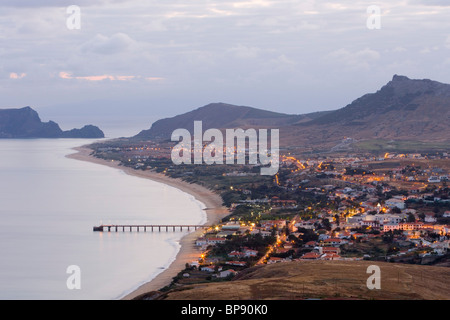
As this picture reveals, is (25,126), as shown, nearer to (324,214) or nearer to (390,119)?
(390,119)

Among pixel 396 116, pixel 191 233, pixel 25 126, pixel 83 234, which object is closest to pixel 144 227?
pixel 191 233

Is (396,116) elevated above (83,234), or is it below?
above

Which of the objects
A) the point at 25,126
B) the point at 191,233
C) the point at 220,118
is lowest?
the point at 191,233

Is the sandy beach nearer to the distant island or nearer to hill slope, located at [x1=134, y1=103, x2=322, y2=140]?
hill slope, located at [x1=134, y1=103, x2=322, y2=140]

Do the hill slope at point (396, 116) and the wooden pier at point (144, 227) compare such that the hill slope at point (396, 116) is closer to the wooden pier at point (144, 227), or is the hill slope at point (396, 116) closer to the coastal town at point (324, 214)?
the coastal town at point (324, 214)

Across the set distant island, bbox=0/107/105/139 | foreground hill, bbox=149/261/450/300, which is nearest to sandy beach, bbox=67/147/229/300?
foreground hill, bbox=149/261/450/300

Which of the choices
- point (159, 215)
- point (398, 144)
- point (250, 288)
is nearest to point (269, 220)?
point (159, 215)

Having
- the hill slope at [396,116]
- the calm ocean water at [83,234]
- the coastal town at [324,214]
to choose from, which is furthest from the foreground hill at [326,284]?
the hill slope at [396,116]

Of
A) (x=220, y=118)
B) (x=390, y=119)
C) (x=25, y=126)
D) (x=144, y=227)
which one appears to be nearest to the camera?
(x=144, y=227)
